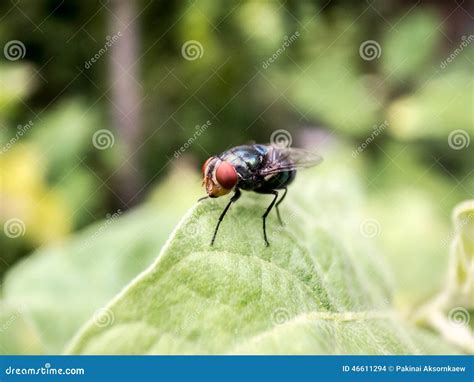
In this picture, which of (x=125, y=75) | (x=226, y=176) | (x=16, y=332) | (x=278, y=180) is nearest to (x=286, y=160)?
(x=278, y=180)

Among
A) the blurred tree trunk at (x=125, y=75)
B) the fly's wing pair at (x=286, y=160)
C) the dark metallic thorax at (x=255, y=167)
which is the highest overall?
the fly's wing pair at (x=286, y=160)

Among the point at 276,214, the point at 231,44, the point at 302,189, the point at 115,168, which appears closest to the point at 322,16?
the point at 231,44

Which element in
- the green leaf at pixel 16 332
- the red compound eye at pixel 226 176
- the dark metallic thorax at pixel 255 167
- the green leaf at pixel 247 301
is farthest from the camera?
the green leaf at pixel 16 332

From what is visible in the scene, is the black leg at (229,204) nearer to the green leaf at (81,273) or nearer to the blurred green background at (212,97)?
the green leaf at (81,273)

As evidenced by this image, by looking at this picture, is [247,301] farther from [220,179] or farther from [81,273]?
[81,273]

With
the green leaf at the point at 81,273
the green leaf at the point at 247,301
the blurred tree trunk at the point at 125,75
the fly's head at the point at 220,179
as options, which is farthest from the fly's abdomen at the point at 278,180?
the blurred tree trunk at the point at 125,75

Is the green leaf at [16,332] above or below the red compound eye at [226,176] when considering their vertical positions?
below

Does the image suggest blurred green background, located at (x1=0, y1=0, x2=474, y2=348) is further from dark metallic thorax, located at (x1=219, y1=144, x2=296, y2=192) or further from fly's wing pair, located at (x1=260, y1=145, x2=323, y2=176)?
dark metallic thorax, located at (x1=219, y1=144, x2=296, y2=192)
